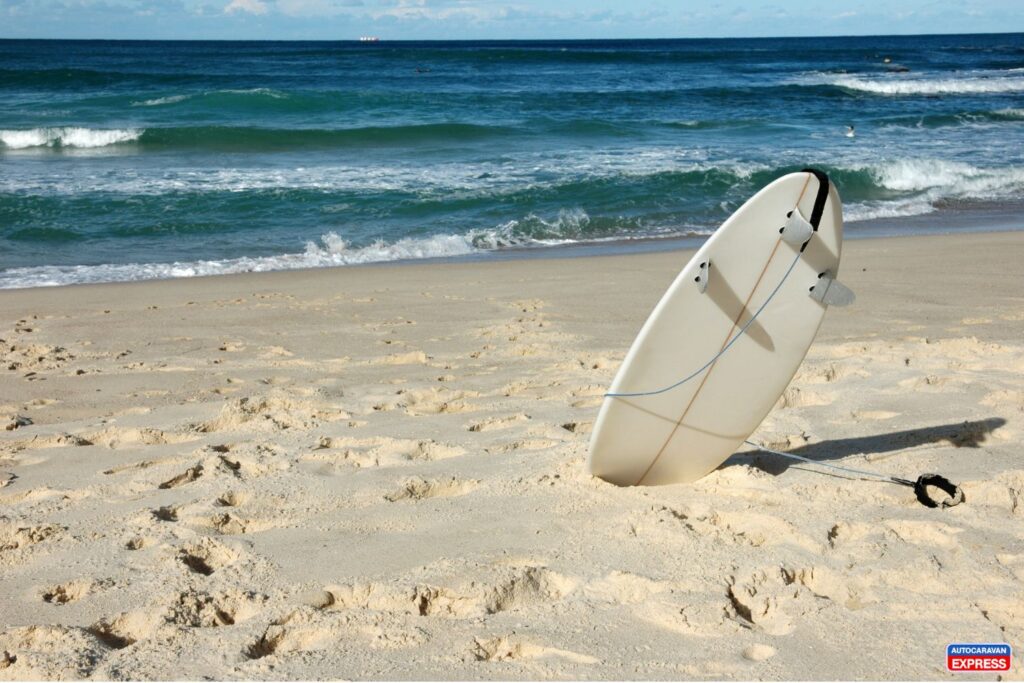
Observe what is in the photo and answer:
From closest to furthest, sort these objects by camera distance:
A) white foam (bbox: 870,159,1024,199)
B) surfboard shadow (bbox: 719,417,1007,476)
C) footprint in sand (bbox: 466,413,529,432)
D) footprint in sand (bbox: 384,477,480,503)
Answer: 1. footprint in sand (bbox: 384,477,480,503)
2. surfboard shadow (bbox: 719,417,1007,476)
3. footprint in sand (bbox: 466,413,529,432)
4. white foam (bbox: 870,159,1024,199)

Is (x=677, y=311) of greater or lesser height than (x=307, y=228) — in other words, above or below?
above

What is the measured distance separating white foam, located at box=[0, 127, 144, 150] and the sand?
14.3 metres

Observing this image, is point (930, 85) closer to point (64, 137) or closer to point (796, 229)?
point (64, 137)

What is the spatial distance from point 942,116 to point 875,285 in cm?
1814

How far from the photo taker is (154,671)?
101 inches

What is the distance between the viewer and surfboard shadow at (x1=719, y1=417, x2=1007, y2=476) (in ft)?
13.1

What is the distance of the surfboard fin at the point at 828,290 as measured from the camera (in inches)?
133

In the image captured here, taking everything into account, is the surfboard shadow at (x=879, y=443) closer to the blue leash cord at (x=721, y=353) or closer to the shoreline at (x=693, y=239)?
the blue leash cord at (x=721, y=353)

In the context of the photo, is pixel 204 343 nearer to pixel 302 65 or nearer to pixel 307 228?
pixel 307 228

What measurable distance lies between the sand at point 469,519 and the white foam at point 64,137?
1427 centimetres

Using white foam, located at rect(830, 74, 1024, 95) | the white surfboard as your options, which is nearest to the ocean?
white foam, located at rect(830, 74, 1024, 95)

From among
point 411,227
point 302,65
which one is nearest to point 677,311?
point 411,227

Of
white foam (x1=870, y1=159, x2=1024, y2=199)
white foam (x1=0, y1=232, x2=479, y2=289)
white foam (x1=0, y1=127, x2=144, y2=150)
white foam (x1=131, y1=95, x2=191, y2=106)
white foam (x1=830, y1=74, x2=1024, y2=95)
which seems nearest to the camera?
white foam (x1=0, y1=232, x2=479, y2=289)

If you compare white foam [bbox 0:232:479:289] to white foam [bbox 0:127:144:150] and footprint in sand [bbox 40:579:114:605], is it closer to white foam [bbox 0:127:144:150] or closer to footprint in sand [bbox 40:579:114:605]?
footprint in sand [bbox 40:579:114:605]
